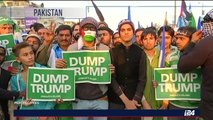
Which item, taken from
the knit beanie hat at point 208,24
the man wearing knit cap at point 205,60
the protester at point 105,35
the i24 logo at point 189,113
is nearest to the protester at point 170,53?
the i24 logo at point 189,113

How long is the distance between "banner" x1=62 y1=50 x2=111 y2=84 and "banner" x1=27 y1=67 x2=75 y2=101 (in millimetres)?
115

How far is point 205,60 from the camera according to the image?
438 centimetres

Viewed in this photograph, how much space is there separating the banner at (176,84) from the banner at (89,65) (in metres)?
0.66

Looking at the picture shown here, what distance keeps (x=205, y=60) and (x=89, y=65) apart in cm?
156

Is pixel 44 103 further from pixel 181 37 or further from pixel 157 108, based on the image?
pixel 181 37

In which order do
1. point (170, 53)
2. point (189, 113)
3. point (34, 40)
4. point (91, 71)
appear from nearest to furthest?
point (189, 113) < point (91, 71) < point (170, 53) < point (34, 40)

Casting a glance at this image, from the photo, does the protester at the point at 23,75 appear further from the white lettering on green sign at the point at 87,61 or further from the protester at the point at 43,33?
the protester at the point at 43,33

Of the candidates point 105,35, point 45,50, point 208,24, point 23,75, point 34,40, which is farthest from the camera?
point 105,35

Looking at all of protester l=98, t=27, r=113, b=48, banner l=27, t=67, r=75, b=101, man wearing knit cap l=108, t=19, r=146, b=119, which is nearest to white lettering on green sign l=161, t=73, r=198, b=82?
man wearing knit cap l=108, t=19, r=146, b=119

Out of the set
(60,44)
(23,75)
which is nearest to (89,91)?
(23,75)

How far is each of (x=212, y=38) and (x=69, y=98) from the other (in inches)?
77.7

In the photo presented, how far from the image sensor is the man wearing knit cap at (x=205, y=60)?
431 centimetres

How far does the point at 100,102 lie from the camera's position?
534cm

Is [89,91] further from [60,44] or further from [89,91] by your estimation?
[60,44]
